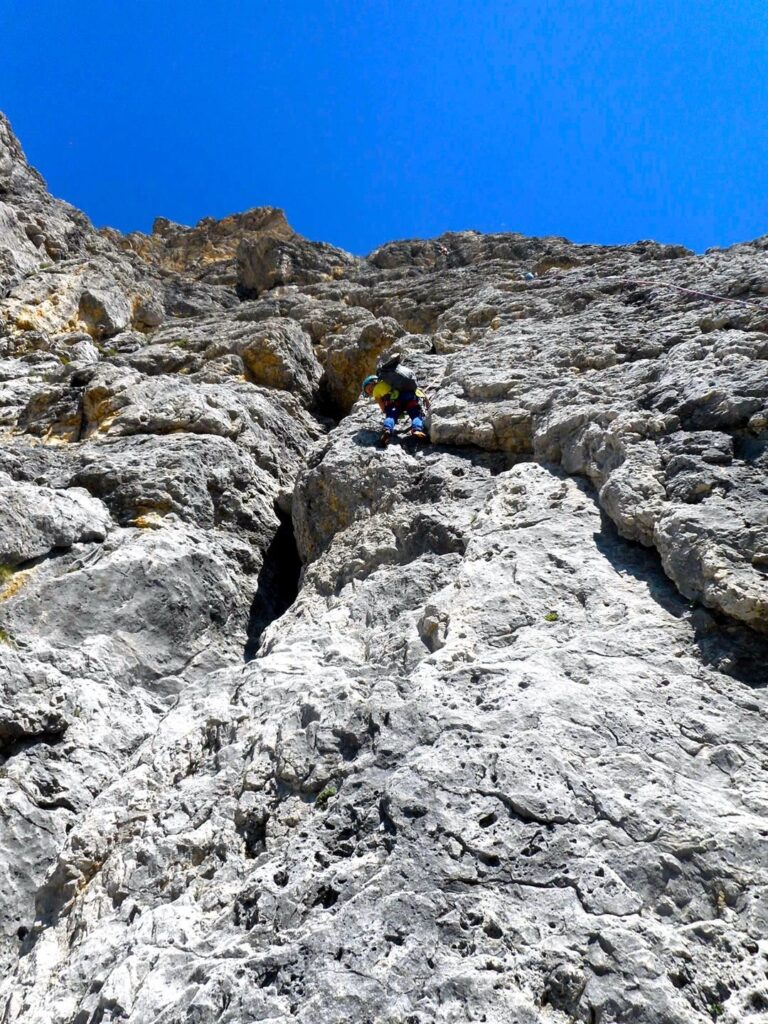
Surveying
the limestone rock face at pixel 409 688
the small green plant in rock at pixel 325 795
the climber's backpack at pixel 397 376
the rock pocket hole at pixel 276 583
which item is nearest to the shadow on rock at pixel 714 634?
the limestone rock face at pixel 409 688

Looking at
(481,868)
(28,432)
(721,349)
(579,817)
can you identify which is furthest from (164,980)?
(28,432)

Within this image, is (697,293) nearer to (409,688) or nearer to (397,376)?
(397,376)

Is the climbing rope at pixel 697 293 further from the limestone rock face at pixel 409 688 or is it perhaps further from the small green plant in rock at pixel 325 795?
the small green plant in rock at pixel 325 795

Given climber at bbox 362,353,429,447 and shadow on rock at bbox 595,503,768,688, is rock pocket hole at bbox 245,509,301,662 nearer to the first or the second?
climber at bbox 362,353,429,447

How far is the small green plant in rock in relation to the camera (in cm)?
550

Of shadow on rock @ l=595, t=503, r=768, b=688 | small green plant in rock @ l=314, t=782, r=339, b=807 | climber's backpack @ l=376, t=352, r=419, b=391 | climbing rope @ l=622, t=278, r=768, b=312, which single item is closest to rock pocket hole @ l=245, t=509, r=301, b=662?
climber's backpack @ l=376, t=352, r=419, b=391

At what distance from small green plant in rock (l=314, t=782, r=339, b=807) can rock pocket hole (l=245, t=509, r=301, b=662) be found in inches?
168

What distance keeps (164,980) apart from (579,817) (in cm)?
289

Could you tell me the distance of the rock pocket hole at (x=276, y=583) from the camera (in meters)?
10.2

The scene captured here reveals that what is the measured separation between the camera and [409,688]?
6238 millimetres

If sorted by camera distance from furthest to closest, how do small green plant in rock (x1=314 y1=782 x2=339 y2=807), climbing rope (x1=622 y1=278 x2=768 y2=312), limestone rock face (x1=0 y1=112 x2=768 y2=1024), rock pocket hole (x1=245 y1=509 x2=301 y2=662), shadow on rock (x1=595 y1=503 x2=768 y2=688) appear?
1. climbing rope (x1=622 y1=278 x2=768 y2=312)
2. rock pocket hole (x1=245 y1=509 x2=301 y2=662)
3. shadow on rock (x1=595 y1=503 x2=768 y2=688)
4. small green plant in rock (x1=314 y1=782 x2=339 y2=807)
5. limestone rock face (x1=0 y1=112 x2=768 y2=1024)

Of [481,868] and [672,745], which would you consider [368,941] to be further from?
[672,745]

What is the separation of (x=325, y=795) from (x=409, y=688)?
119cm

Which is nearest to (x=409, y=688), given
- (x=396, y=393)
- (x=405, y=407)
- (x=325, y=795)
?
(x=325, y=795)
